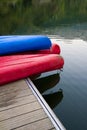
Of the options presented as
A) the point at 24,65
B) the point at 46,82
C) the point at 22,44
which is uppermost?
the point at 22,44

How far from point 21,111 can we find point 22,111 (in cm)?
3

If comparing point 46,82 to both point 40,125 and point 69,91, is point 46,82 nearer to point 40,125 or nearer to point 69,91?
point 69,91

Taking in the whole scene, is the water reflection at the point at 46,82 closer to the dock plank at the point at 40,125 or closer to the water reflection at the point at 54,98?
the water reflection at the point at 54,98

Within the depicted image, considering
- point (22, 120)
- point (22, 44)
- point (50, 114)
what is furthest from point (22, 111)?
point (22, 44)

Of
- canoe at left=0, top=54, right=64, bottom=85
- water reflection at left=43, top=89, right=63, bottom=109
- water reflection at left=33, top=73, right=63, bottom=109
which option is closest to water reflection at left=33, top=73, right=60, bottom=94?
water reflection at left=33, top=73, right=63, bottom=109

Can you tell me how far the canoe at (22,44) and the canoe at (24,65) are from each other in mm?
503

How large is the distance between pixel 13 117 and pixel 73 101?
3.31 meters

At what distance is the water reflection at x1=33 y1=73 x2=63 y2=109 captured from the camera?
30.7ft

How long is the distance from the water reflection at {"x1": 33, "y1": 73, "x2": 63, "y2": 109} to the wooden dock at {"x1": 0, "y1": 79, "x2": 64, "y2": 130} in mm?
1258

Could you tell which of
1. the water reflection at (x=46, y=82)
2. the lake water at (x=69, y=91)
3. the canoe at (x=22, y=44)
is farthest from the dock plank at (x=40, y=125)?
the canoe at (x=22, y=44)

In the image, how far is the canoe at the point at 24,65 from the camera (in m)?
9.12

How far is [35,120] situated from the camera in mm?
6402

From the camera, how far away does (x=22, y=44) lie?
37.7 ft

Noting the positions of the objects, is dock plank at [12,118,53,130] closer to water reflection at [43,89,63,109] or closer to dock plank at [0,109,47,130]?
dock plank at [0,109,47,130]
